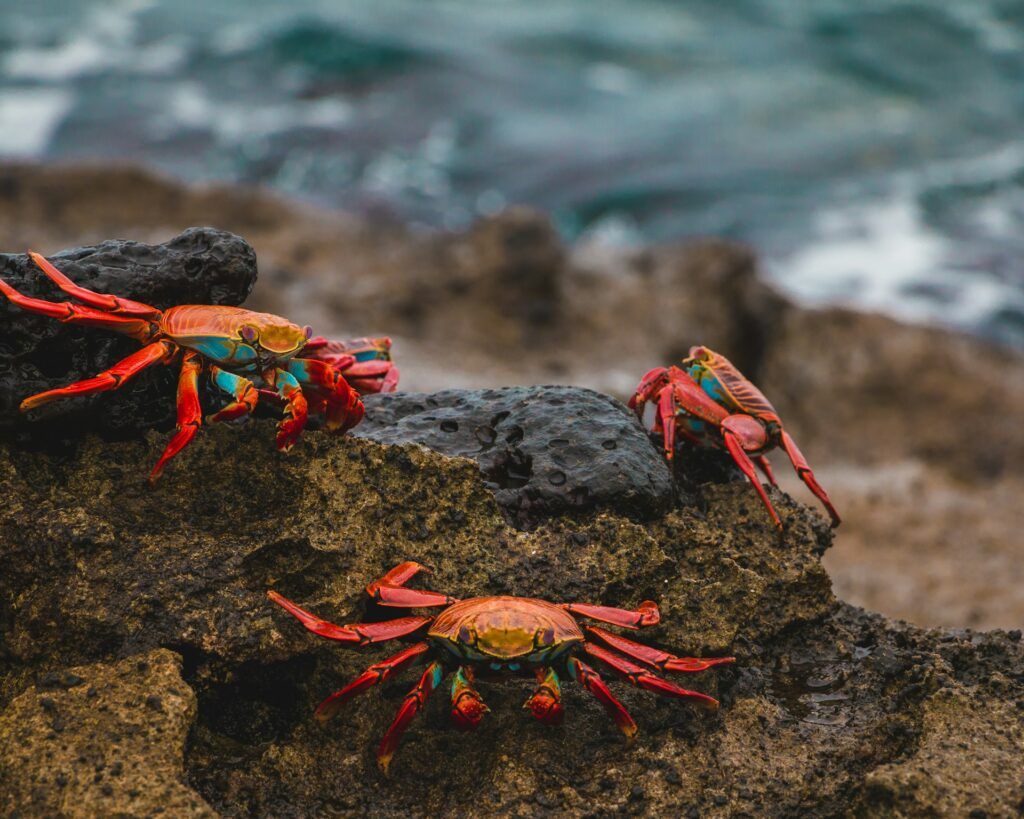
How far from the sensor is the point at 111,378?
361 cm

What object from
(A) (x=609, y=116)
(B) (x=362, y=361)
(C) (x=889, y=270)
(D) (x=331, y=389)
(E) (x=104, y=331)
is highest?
(E) (x=104, y=331)

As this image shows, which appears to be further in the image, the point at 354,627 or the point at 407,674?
the point at 407,674

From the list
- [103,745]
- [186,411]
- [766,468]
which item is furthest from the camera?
[766,468]

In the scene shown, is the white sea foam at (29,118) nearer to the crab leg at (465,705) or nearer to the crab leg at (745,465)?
the crab leg at (745,465)

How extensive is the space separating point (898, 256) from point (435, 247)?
7889mm

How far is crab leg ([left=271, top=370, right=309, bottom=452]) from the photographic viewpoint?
12.3ft

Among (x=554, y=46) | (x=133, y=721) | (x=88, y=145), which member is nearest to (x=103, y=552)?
(x=133, y=721)

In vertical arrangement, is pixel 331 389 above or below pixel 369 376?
above

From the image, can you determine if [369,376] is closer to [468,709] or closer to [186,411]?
[186,411]

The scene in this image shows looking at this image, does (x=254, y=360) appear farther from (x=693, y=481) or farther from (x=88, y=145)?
(x=88, y=145)

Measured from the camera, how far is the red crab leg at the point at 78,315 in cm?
359

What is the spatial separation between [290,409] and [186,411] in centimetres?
33

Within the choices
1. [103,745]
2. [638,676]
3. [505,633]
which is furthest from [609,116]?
[103,745]

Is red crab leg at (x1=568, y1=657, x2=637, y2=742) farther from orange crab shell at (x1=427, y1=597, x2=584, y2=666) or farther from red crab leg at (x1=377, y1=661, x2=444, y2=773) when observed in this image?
red crab leg at (x1=377, y1=661, x2=444, y2=773)
